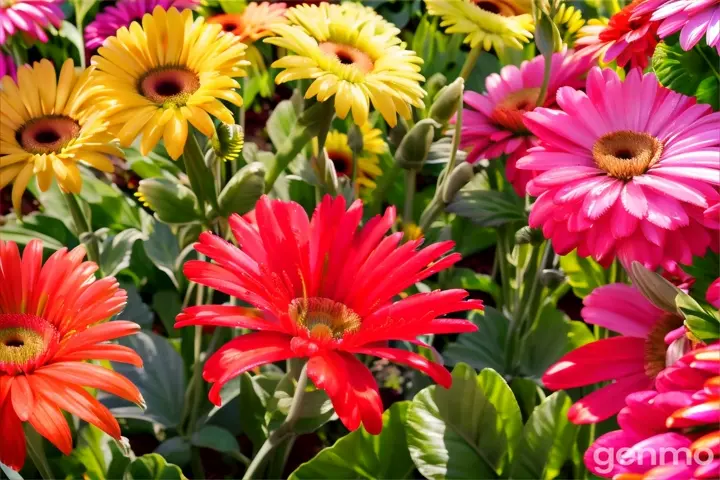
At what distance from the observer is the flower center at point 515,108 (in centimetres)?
60

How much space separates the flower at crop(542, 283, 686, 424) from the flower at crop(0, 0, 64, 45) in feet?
1.50

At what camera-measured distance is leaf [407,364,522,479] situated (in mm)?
532

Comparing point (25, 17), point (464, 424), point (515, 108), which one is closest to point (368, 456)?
point (464, 424)

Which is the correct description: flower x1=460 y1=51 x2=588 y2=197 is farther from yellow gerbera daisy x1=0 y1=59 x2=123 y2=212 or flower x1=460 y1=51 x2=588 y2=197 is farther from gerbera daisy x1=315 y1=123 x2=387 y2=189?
yellow gerbera daisy x1=0 y1=59 x2=123 y2=212

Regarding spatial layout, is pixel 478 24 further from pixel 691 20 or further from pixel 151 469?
pixel 151 469

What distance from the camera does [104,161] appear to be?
50 cm

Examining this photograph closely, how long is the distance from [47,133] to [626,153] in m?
0.36

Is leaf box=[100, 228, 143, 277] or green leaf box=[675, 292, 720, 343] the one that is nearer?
green leaf box=[675, 292, 720, 343]

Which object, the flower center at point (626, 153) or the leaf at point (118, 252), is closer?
the flower center at point (626, 153)

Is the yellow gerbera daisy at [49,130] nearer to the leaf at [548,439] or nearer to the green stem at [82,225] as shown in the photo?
the green stem at [82,225]

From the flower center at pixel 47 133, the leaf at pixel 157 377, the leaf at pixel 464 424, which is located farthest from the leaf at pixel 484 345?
the flower center at pixel 47 133

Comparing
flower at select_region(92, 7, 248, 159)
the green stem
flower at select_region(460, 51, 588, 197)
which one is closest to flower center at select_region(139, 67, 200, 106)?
flower at select_region(92, 7, 248, 159)

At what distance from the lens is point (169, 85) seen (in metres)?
0.52

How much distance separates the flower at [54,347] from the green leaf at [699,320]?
251 mm
